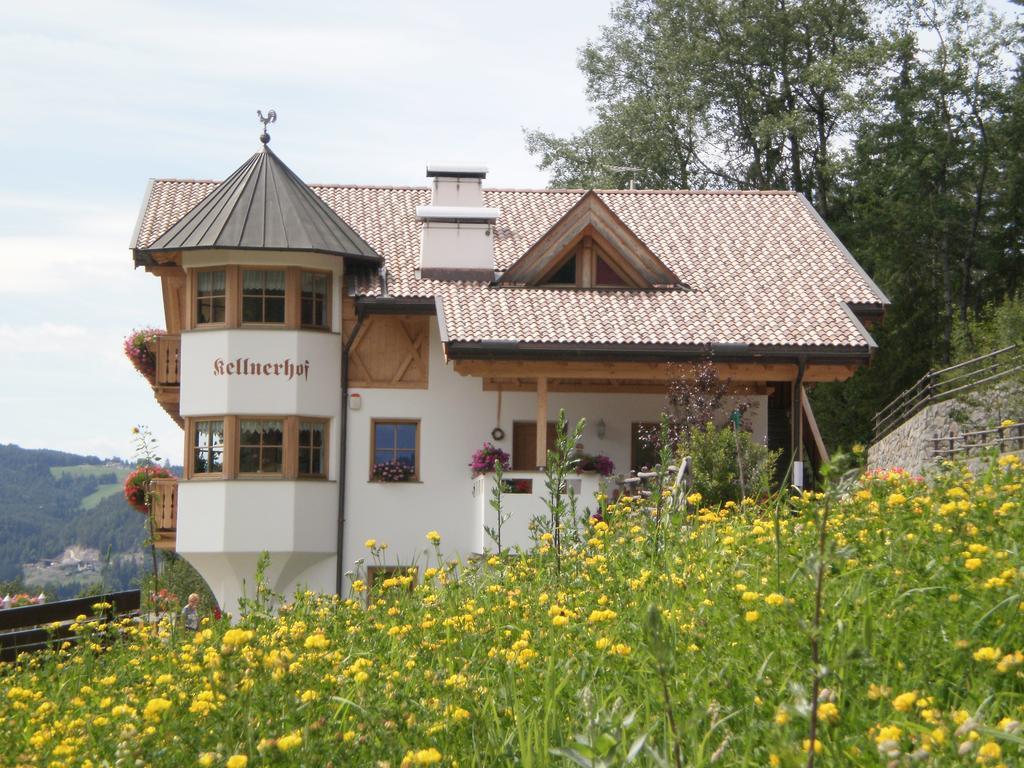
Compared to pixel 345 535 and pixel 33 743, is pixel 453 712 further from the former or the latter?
pixel 345 535

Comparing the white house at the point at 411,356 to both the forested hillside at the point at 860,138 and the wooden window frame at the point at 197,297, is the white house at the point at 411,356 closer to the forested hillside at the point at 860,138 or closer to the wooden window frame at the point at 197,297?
the wooden window frame at the point at 197,297

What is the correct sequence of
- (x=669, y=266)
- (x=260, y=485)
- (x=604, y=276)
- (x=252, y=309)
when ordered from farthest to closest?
1. (x=669, y=266)
2. (x=604, y=276)
3. (x=252, y=309)
4. (x=260, y=485)

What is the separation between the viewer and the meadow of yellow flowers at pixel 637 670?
4430 millimetres

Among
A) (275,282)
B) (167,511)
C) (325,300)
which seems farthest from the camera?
(325,300)

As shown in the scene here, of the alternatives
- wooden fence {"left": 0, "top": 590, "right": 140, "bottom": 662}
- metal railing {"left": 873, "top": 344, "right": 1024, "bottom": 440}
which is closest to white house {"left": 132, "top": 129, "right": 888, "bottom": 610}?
metal railing {"left": 873, "top": 344, "right": 1024, "bottom": 440}

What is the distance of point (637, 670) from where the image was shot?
18.6 feet

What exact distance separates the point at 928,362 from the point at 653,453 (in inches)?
698

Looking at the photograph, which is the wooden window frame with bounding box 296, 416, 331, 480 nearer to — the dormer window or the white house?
the white house

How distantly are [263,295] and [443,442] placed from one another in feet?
12.0

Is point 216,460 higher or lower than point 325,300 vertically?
lower

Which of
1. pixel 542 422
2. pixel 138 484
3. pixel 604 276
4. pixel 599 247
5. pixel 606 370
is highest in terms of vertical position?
pixel 599 247

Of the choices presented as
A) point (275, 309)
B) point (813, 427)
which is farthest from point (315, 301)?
point (813, 427)

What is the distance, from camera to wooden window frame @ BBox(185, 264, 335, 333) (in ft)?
71.2

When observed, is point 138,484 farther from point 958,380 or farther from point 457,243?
point 958,380
